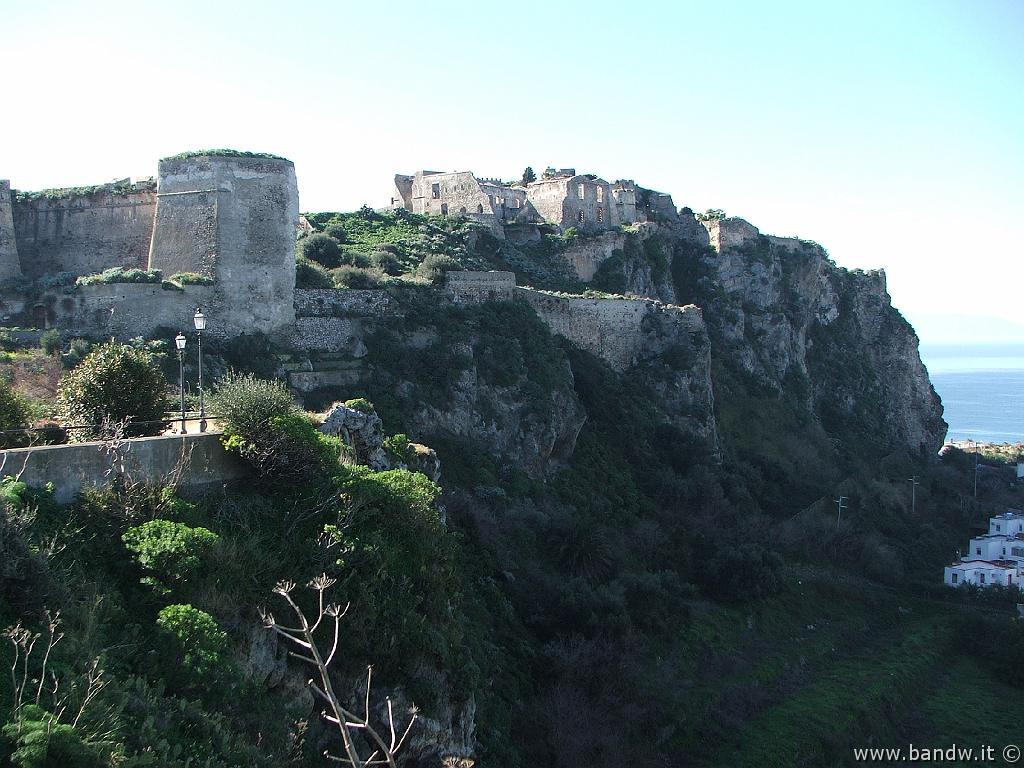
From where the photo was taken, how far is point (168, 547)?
11.8 meters

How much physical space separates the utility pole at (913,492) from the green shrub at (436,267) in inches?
1034

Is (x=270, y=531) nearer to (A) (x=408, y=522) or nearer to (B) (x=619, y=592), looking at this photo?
(A) (x=408, y=522)

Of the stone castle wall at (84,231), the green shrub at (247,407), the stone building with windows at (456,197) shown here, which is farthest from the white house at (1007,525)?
the green shrub at (247,407)

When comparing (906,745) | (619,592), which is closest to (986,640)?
(906,745)

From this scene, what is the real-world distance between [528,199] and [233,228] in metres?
26.0

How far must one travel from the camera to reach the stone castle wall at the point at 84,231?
3158cm

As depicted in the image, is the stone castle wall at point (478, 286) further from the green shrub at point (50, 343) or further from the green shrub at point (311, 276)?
the green shrub at point (50, 343)

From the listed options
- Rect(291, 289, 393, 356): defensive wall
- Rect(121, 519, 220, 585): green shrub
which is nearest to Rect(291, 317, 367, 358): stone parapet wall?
Rect(291, 289, 393, 356): defensive wall

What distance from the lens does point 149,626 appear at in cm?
1115

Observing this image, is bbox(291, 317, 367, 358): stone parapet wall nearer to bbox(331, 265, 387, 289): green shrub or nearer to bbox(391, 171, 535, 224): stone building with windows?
bbox(331, 265, 387, 289): green shrub

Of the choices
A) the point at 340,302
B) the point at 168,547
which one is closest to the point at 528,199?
the point at 340,302

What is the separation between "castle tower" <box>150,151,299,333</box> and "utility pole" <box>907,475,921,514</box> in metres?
34.5

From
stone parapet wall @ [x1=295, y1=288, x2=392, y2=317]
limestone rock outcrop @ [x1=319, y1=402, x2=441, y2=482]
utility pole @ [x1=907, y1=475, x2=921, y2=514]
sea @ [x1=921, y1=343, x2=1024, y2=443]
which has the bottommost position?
sea @ [x1=921, y1=343, x2=1024, y2=443]

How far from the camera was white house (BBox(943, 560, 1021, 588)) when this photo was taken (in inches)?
1655
